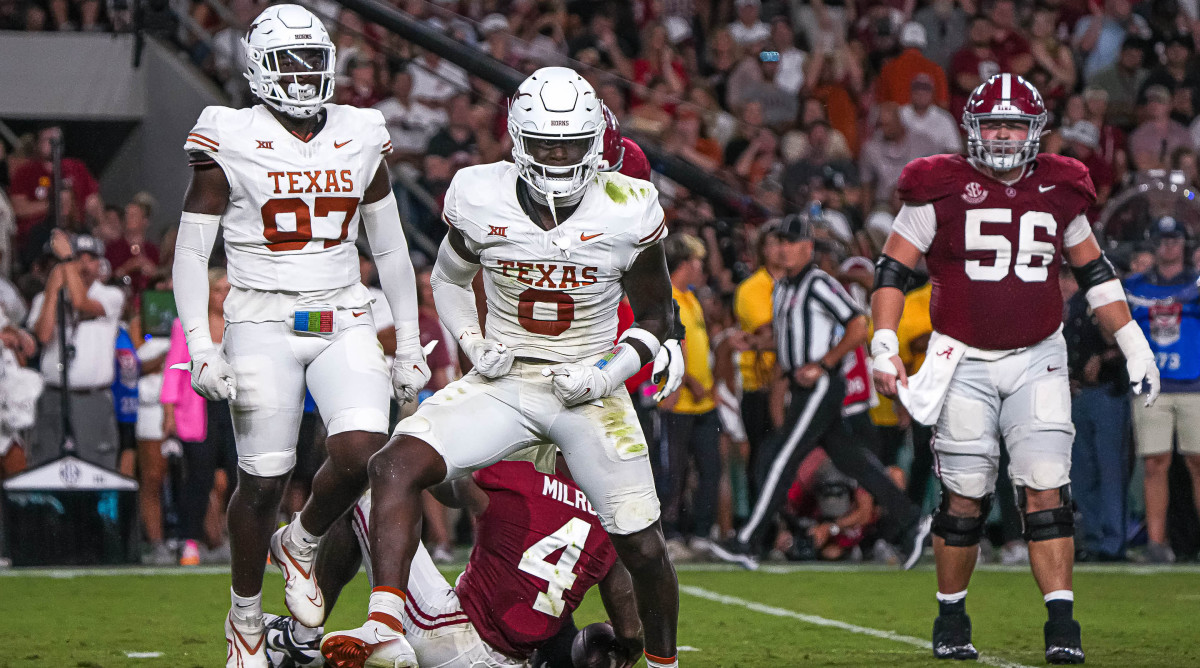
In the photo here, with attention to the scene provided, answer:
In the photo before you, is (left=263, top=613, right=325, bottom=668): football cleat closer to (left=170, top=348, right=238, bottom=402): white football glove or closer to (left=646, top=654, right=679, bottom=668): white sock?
(left=170, top=348, right=238, bottom=402): white football glove

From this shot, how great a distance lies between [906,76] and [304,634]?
8.76 m

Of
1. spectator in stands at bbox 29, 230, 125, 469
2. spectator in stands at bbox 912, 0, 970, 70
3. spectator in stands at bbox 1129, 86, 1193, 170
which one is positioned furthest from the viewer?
spectator in stands at bbox 912, 0, 970, 70

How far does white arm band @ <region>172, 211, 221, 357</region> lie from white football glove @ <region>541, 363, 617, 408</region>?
116 centimetres

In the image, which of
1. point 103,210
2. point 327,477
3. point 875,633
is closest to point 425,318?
point 103,210

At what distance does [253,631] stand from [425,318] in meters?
4.38

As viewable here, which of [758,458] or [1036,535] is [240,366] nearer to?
[1036,535]

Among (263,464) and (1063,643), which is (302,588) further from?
(1063,643)

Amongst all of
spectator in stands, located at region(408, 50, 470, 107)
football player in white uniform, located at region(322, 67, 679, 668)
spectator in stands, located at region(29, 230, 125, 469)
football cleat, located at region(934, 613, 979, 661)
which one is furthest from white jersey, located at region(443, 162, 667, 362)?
spectator in stands, located at region(408, 50, 470, 107)

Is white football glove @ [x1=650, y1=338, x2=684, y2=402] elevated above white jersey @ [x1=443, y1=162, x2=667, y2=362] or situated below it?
below

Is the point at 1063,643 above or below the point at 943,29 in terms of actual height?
below

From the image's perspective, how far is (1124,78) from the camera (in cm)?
1311

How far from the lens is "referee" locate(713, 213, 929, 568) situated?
907 centimetres

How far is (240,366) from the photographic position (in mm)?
5309

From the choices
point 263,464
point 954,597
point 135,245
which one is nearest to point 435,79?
point 135,245
